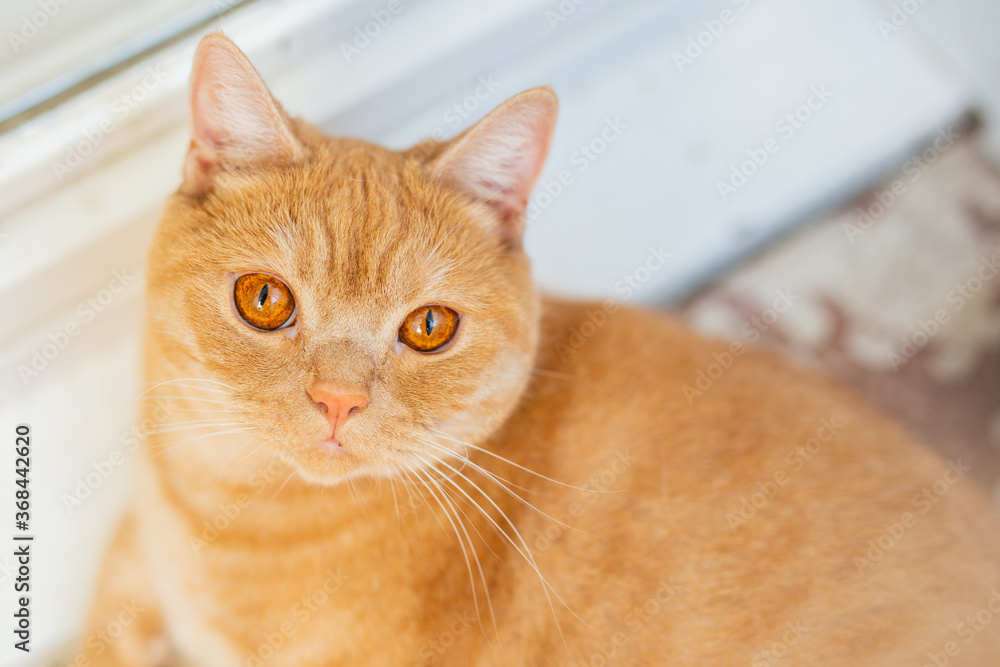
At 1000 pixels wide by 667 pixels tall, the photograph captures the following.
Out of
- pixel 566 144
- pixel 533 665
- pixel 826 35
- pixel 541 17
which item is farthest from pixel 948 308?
pixel 533 665

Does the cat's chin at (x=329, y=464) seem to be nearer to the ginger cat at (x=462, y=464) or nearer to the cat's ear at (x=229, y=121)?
the ginger cat at (x=462, y=464)

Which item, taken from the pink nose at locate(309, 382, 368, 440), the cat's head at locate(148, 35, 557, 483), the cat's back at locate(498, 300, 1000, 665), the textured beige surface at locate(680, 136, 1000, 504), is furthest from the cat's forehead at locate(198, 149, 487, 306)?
the textured beige surface at locate(680, 136, 1000, 504)

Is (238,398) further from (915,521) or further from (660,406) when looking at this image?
(915,521)

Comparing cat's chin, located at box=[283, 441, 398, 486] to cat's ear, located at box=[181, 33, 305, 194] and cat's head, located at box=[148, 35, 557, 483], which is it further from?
cat's ear, located at box=[181, 33, 305, 194]

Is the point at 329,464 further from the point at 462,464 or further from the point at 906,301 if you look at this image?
the point at 906,301

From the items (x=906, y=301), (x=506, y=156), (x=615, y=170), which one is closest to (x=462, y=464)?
(x=506, y=156)

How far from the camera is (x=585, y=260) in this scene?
2.57 metres

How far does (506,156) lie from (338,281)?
387mm

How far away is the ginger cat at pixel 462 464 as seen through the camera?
57.7 inches

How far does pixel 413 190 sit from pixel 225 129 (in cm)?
35

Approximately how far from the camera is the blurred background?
6.79 feet

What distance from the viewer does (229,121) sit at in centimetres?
151

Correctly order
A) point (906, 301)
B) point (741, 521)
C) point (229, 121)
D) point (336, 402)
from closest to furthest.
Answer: point (336, 402), point (229, 121), point (741, 521), point (906, 301)

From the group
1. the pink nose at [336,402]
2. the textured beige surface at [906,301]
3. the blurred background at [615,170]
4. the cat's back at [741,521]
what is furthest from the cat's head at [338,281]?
the textured beige surface at [906,301]
